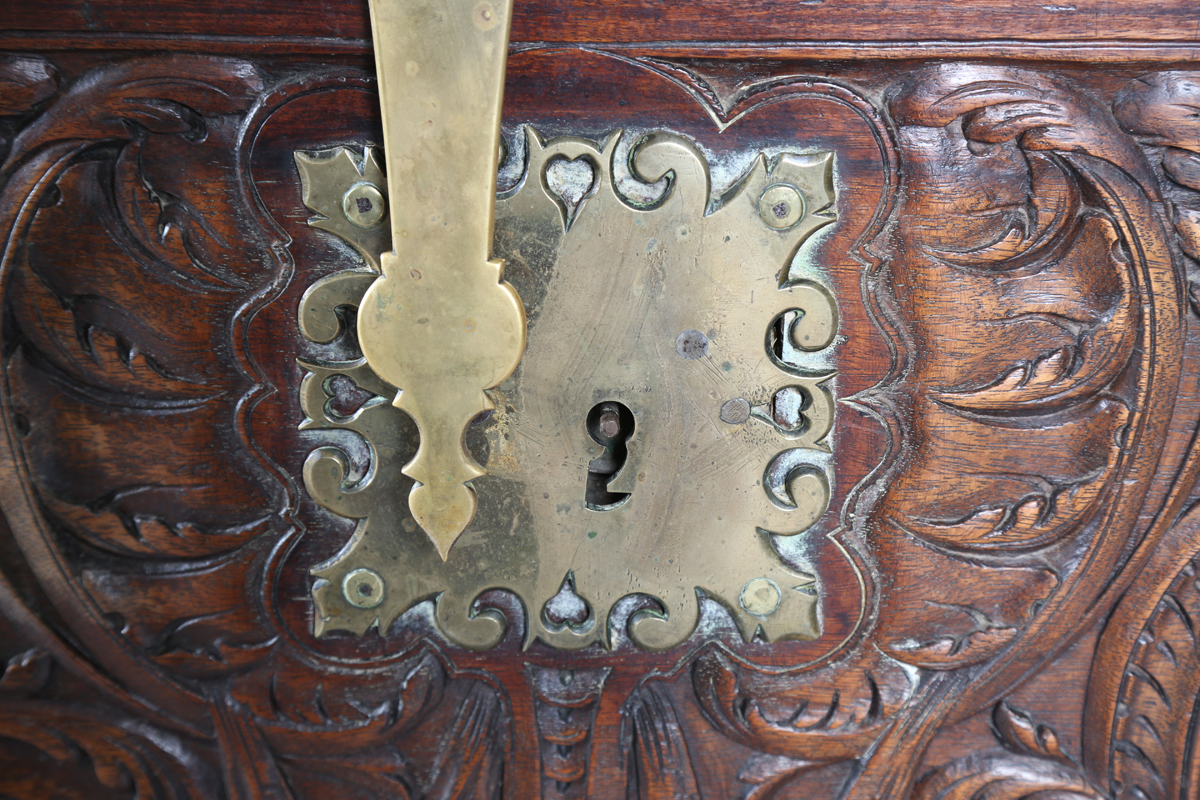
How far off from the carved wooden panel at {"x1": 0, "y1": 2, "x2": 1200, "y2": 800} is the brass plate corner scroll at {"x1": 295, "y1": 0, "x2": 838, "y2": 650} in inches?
0.4

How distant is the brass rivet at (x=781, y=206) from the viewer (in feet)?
1.31

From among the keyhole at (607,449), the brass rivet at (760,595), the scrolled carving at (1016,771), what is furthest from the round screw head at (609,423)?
the scrolled carving at (1016,771)

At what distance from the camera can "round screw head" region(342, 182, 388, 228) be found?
0.39 meters

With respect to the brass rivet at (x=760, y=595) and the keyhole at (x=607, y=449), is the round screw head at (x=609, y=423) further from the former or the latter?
the brass rivet at (x=760, y=595)

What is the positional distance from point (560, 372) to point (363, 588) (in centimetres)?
16

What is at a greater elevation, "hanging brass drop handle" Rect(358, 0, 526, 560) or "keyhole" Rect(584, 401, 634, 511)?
"hanging brass drop handle" Rect(358, 0, 526, 560)

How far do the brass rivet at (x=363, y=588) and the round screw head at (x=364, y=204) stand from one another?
18cm

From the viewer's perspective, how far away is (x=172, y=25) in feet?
1.21

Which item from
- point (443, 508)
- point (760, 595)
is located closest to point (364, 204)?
point (443, 508)

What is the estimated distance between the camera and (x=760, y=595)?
44 cm

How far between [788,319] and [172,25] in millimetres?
322

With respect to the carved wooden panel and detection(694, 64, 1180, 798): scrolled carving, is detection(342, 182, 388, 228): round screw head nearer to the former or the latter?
the carved wooden panel

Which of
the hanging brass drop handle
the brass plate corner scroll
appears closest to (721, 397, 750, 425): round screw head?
the brass plate corner scroll

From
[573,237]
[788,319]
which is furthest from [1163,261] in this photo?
[573,237]
